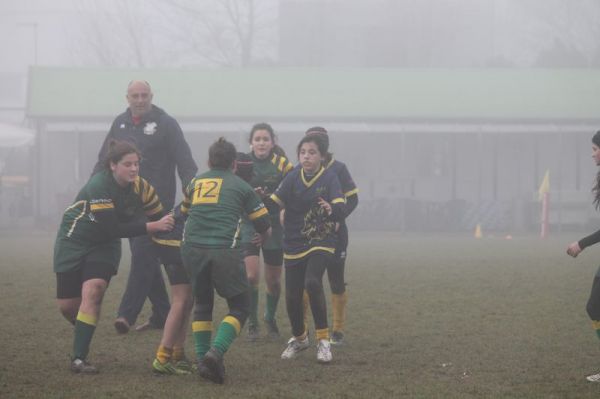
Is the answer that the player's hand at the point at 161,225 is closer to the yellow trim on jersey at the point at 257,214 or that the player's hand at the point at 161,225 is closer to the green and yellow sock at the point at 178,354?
the yellow trim on jersey at the point at 257,214

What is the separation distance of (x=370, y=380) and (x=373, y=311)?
Result: 3705 mm

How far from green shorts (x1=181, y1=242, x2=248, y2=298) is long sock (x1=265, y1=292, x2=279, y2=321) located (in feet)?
6.78

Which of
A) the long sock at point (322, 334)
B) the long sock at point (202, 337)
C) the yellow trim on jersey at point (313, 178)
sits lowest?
the long sock at point (322, 334)

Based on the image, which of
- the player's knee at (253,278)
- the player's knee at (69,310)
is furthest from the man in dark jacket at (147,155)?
the player's knee at (69,310)

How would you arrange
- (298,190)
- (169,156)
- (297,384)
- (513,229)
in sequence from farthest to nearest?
1. (513,229)
2. (169,156)
3. (298,190)
4. (297,384)

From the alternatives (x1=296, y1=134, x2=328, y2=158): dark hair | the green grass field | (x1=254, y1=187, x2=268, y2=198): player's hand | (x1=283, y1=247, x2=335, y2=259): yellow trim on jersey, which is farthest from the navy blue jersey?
the green grass field

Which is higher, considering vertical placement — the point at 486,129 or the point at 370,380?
the point at 486,129

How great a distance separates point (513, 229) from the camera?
107 ft

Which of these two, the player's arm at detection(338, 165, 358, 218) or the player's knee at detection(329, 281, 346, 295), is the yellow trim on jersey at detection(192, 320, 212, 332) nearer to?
the player's knee at detection(329, 281, 346, 295)

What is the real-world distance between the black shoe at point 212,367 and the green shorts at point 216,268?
450mm

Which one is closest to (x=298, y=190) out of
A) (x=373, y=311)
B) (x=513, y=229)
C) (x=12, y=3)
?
(x=373, y=311)

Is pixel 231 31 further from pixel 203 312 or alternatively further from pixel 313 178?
pixel 203 312

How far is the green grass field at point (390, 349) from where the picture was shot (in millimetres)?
5863

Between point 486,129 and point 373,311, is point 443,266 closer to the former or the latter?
point 373,311
